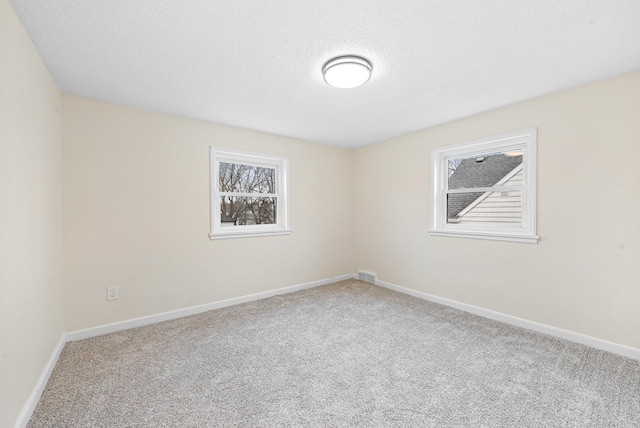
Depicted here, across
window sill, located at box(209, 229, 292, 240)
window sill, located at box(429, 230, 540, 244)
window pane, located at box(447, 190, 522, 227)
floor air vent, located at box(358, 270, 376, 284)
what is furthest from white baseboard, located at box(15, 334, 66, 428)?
window pane, located at box(447, 190, 522, 227)

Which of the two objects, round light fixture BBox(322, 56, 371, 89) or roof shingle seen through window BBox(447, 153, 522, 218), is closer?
round light fixture BBox(322, 56, 371, 89)

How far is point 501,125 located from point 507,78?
2.64ft

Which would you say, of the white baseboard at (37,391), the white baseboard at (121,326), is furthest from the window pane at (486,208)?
the white baseboard at (37,391)

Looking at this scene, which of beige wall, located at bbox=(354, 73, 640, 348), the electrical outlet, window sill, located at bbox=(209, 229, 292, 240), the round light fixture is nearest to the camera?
the round light fixture

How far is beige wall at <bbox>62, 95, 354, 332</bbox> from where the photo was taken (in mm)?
2600

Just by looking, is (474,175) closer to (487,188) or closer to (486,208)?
(487,188)

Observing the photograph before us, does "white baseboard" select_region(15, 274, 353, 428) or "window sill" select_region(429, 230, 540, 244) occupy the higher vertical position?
"window sill" select_region(429, 230, 540, 244)

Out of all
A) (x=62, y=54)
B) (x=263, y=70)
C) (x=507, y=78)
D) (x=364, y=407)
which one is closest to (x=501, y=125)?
(x=507, y=78)

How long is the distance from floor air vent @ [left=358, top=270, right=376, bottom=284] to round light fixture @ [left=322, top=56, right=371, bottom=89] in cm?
308

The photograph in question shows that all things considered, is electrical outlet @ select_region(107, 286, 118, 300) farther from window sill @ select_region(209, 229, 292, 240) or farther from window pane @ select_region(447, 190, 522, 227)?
window pane @ select_region(447, 190, 522, 227)

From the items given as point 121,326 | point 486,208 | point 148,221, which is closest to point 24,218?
point 148,221

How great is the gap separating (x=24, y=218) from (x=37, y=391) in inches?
42.9

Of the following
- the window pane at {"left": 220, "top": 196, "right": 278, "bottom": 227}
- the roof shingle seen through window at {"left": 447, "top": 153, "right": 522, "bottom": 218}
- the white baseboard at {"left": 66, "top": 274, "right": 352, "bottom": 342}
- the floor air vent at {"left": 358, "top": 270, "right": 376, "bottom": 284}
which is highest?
the roof shingle seen through window at {"left": 447, "top": 153, "right": 522, "bottom": 218}

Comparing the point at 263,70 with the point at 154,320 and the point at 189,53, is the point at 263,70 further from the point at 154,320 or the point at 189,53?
the point at 154,320
